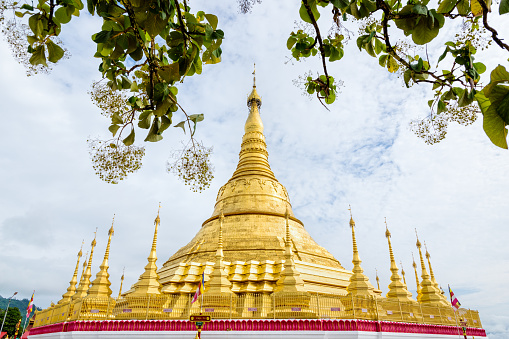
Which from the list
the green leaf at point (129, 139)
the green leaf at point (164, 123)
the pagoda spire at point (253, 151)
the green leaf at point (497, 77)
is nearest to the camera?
the green leaf at point (497, 77)

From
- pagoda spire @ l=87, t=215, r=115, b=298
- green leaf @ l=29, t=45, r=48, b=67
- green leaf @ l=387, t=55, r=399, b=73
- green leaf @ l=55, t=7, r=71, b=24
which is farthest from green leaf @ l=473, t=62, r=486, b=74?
pagoda spire @ l=87, t=215, r=115, b=298

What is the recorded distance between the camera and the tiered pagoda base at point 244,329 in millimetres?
12367

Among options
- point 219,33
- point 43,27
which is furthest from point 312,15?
point 43,27

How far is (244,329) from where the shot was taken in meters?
12.7

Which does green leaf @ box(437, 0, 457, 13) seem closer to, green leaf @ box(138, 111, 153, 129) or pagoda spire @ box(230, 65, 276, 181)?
green leaf @ box(138, 111, 153, 129)

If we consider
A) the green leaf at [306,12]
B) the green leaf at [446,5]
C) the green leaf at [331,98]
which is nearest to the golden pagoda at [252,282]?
the green leaf at [331,98]

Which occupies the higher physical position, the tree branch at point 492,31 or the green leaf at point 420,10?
the green leaf at point 420,10

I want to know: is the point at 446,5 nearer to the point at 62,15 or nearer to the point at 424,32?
the point at 424,32

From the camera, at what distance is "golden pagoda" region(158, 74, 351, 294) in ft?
56.7

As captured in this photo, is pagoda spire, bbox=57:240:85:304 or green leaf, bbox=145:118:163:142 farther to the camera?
pagoda spire, bbox=57:240:85:304

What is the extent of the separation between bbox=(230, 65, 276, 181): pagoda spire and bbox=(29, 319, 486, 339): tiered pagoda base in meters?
15.0

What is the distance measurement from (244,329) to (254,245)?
765cm

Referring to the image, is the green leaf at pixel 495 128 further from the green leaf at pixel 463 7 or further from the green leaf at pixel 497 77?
the green leaf at pixel 463 7

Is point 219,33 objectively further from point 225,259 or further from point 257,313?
point 225,259
